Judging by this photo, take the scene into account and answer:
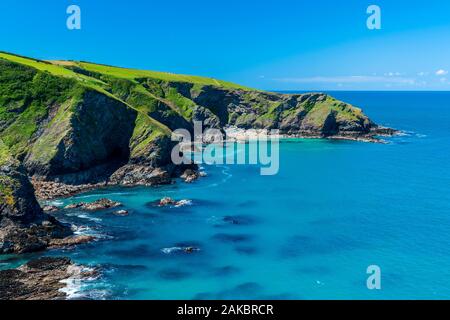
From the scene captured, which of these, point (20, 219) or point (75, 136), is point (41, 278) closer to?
point (20, 219)

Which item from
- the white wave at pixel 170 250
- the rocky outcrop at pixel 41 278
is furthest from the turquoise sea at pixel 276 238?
the rocky outcrop at pixel 41 278

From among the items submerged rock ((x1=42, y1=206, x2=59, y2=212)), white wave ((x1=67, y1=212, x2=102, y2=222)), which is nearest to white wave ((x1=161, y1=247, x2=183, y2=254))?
white wave ((x1=67, y1=212, x2=102, y2=222))

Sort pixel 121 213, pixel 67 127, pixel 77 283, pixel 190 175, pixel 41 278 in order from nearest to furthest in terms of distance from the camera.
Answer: pixel 77 283 → pixel 41 278 → pixel 121 213 → pixel 67 127 → pixel 190 175

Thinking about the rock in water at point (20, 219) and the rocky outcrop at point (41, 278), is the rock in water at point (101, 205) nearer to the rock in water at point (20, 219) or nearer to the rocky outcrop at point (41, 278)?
the rock in water at point (20, 219)

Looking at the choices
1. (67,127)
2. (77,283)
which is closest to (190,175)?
(67,127)

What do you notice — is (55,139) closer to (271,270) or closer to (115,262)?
(115,262)

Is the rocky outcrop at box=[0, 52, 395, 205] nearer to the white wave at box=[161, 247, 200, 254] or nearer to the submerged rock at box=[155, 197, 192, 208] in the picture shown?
the submerged rock at box=[155, 197, 192, 208]
